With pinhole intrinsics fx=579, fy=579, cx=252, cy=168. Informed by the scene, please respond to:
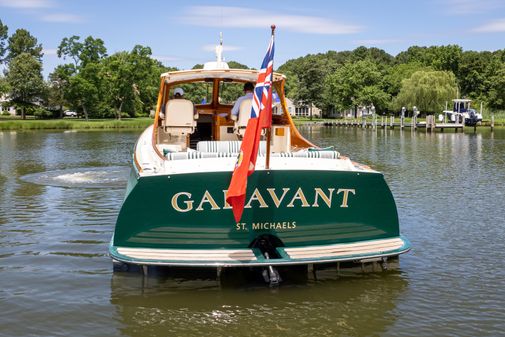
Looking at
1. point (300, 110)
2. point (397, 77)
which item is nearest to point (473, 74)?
point (397, 77)

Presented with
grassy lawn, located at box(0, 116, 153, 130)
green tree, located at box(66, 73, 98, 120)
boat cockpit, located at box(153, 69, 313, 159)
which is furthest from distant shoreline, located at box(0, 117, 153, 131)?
boat cockpit, located at box(153, 69, 313, 159)

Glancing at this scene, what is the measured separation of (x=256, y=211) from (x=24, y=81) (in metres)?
89.9

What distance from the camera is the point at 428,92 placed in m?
78.5

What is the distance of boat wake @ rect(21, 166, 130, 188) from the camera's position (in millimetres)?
18812

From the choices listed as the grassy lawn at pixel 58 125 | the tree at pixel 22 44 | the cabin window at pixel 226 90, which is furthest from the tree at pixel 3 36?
the cabin window at pixel 226 90

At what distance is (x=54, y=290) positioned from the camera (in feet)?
27.5

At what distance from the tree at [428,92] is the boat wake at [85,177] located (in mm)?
62522

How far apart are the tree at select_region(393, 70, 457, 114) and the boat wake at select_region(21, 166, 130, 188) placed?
6252 cm

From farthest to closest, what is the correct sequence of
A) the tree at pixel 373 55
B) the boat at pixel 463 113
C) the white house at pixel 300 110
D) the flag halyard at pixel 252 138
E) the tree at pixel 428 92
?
1. the tree at pixel 373 55
2. the white house at pixel 300 110
3. the tree at pixel 428 92
4. the boat at pixel 463 113
5. the flag halyard at pixel 252 138

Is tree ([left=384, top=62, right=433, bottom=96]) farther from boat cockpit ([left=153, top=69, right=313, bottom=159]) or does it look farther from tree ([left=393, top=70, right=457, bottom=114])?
boat cockpit ([left=153, top=69, right=313, bottom=159])

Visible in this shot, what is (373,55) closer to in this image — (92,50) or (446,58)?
(446,58)

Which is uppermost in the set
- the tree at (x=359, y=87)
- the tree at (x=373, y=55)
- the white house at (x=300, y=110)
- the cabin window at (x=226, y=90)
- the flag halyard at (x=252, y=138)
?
the tree at (x=373, y=55)

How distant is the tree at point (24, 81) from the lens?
88.9m

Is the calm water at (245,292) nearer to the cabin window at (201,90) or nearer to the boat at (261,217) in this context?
the boat at (261,217)
